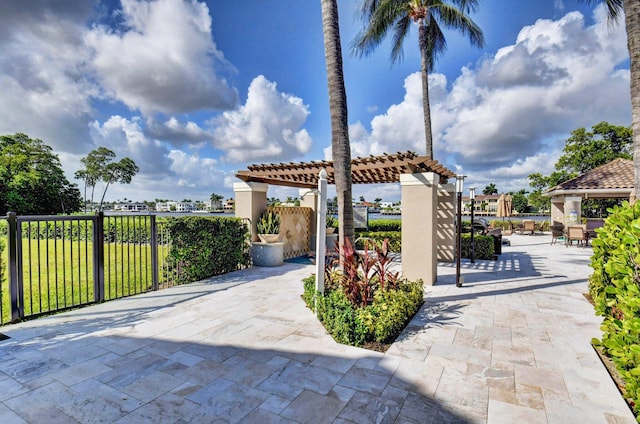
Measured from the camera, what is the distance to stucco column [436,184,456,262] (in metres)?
9.34

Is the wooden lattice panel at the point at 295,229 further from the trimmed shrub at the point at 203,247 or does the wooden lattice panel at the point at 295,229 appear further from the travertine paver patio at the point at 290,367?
the travertine paver patio at the point at 290,367

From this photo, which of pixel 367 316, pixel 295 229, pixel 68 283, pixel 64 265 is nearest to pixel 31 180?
pixel 68 283

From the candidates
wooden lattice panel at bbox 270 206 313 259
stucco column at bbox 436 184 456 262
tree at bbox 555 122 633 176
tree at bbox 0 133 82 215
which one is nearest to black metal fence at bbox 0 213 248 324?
wooden lattice panel at bbox 270 206 313 259

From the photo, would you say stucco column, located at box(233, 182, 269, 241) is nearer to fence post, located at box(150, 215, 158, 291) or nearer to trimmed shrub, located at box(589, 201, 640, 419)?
fence post, located at box(150, 215, 158, 291)

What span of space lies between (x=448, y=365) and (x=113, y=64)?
1157 centimetres

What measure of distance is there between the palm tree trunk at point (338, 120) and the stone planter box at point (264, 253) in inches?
170

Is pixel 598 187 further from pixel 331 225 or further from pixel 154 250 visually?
pixel 154 250

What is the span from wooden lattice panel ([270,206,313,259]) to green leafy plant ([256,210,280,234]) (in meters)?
0.66

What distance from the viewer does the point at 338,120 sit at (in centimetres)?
475

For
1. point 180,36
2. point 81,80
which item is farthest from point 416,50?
point 81,80

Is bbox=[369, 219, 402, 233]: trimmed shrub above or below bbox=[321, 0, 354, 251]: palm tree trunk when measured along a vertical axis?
below

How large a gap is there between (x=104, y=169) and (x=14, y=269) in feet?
152

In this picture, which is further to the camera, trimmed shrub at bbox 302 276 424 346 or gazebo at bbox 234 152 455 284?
gazebo at bbox 234 152 455 284

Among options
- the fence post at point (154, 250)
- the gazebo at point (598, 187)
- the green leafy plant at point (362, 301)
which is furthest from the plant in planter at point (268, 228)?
the gazebo at point (598, 187)
